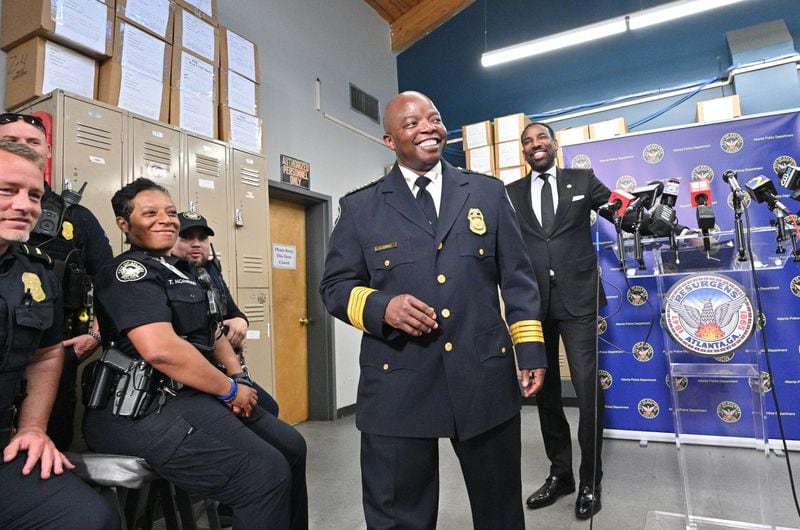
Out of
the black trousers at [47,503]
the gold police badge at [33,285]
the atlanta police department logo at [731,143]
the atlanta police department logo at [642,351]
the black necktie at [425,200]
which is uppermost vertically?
the atlanta police department logo at [731,143]

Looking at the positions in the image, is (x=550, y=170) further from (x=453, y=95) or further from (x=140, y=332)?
(x=453, y=95)

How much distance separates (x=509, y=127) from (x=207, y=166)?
9.92 feet

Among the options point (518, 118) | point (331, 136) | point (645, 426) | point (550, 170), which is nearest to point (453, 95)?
point (518, 118)

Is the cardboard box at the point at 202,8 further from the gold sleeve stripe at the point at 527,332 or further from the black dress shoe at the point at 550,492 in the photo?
the black dress shoe at the point at 550,492

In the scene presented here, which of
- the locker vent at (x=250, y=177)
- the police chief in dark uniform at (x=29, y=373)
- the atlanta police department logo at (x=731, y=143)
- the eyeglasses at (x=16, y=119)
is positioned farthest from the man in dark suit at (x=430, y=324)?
the atlanta police department logo at (x=731, y=143)

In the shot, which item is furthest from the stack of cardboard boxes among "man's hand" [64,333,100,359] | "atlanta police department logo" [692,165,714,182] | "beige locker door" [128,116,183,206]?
"atlanta police department logo" [692,165,714,182]

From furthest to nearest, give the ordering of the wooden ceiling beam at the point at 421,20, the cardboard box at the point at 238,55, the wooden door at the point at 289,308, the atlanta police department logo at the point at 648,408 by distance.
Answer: the wooden ceiling beam at the point at 421,20 → the wooden door at the point at 289,308 → the cardboard box at the point at 238,55 → the atlanta police department logo at the point at 648,408

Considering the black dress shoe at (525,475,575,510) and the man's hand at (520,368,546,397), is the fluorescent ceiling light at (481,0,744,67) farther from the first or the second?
the man's hand at (520,368,546,397)

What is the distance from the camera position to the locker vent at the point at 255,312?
3.30 meters

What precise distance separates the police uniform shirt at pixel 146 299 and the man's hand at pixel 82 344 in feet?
1.13

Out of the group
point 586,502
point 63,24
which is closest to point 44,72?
point 63,24

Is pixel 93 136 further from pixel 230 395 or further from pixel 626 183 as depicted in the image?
pixel 626 183

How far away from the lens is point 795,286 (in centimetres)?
289

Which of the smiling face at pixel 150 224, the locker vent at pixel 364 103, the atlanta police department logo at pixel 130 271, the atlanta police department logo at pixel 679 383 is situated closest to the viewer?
the atlanta police department logo at pixel 130 271
